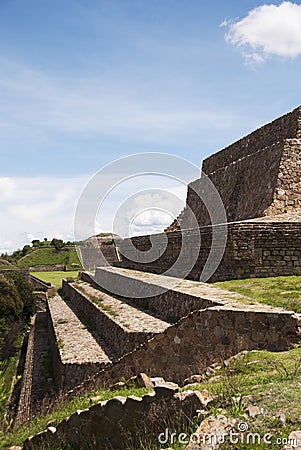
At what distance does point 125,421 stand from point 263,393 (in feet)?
4.75

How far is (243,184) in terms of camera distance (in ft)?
55.2

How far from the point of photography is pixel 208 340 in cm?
600

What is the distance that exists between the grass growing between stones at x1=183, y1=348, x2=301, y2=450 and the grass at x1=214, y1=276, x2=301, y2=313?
58.5 inches

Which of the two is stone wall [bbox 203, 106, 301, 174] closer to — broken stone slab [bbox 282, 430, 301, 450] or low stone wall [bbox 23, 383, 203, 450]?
low stone wall [bbox 23, 383, 203, 450]

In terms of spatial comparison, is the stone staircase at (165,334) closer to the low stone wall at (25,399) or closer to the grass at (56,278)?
the low stone wall at (25,399)

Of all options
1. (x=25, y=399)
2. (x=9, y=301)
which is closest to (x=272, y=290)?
(x=25, y=399)

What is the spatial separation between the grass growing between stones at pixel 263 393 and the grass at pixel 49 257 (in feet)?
199

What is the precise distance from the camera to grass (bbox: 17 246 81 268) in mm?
67312

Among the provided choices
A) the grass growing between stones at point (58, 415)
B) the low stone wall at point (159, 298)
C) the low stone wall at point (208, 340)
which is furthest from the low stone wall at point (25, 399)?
the low stone wall at point (159, 298)

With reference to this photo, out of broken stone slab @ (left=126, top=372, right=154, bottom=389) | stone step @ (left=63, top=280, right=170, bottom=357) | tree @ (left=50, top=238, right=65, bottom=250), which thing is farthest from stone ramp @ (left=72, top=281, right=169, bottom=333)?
tree @ (left=50, top=238, right=65, bottom=250)

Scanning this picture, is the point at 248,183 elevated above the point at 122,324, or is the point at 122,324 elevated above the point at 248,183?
the point at 248,183

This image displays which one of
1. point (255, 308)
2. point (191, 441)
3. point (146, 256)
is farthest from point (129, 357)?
point (146, 256)

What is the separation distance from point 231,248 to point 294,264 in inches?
51.8

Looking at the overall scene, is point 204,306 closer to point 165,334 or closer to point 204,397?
point 165,334
